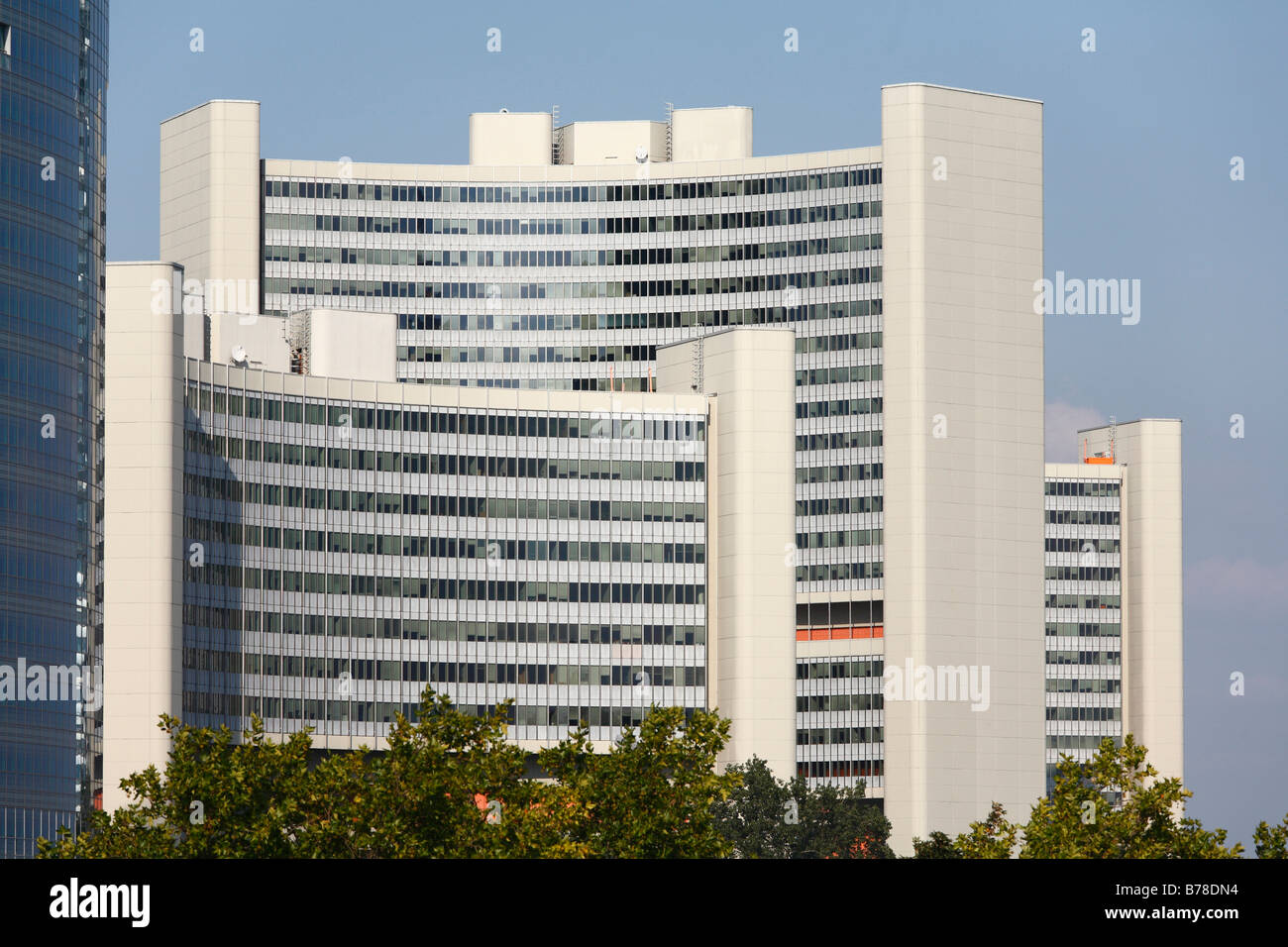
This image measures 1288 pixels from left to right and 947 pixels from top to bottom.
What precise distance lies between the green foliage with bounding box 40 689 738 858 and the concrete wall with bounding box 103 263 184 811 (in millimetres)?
61282

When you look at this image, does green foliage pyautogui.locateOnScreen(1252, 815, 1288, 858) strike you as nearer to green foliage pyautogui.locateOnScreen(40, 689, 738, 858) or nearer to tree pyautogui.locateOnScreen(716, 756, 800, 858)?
green foliage pyautogui.locateOnScreen(40, 689, 738, 858)

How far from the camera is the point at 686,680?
197 meters

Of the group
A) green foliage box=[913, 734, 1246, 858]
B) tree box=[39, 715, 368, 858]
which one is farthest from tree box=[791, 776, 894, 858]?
tree box=[39, 715, 368, 858]

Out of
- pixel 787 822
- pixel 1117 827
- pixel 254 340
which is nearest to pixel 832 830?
pixel 787 822

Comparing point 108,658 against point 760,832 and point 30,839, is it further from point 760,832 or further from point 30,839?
point 760,832

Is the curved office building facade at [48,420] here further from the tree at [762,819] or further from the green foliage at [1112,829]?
the green foliage at [1112,829]

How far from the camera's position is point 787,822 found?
581 ft

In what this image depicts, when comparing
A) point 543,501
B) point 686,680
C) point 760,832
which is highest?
point 543,501

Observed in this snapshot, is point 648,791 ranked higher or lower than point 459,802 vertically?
lower

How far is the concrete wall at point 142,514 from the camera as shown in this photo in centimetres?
15925

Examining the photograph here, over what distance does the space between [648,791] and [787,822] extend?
82567 mm

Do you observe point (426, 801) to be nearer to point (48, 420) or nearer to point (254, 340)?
point (48, 420)
